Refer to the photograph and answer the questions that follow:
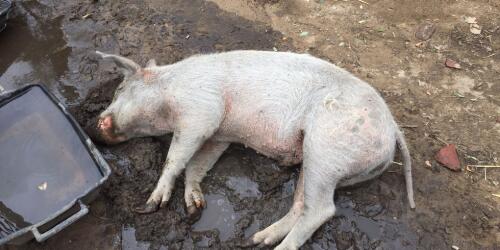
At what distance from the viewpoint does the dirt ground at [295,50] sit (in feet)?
12.4

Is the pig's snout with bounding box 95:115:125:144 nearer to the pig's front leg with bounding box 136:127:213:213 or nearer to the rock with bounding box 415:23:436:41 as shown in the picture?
the pig's front leg with bounding box 136:127:213:213

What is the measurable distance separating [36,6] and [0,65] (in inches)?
44.4

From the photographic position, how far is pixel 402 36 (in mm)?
5355

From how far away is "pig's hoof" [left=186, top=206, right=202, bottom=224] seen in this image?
12.6ft

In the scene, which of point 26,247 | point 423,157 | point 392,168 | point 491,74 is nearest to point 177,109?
point 26,247

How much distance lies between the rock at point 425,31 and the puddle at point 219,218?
119 inches

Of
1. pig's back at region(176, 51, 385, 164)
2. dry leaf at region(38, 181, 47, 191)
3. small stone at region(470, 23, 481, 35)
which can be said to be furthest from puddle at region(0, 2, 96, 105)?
small stone at region(470, 23, 481, 35)

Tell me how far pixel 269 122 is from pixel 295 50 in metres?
1.57

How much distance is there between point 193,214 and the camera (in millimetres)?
3850

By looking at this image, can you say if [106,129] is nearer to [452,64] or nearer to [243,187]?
[243,187]

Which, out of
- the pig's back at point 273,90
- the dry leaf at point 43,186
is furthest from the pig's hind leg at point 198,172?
the dry leaf at point 43,186

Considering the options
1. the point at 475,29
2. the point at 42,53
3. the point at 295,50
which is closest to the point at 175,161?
the point at 295,50

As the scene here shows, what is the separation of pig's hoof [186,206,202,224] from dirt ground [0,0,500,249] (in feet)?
0.15

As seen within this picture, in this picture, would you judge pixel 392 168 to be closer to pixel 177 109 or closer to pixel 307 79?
pixel 307 79
